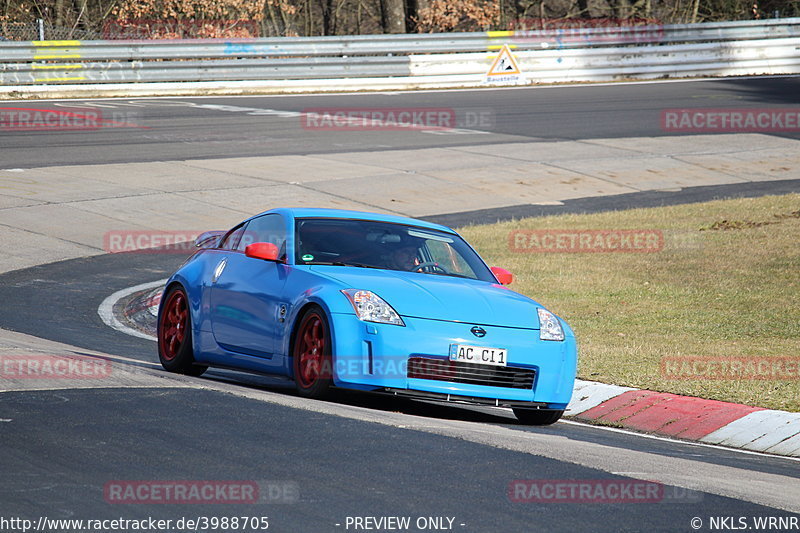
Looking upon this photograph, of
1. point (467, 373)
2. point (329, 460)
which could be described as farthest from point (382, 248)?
point (329, 460)

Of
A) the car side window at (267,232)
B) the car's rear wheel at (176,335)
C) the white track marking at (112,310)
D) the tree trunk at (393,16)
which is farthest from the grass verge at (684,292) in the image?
the tree trunk at (393,16)

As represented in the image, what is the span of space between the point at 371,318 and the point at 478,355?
2.45ft

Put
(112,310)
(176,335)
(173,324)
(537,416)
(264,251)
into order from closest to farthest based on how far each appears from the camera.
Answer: (537,416) → (264,251) → (176,335) → (173,324) → (112,310)

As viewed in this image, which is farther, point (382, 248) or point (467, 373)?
point (382, 248)

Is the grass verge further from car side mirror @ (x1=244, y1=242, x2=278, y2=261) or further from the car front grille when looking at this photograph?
car side mirror @ (x1=244, y1=242, x2=278, y2=261)

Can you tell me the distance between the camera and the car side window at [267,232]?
916cm

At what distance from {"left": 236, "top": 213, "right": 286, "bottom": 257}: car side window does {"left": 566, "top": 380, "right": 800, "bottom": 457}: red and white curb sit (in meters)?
2.59

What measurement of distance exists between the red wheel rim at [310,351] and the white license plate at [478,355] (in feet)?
2.85

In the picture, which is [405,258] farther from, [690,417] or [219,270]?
[690,417]

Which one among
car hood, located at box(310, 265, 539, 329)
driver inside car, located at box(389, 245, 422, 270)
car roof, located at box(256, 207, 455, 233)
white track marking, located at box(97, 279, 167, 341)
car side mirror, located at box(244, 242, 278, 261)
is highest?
car roof, located at box(256, 207, 455, 233)

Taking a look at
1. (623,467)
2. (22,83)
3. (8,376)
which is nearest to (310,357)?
(8,376)

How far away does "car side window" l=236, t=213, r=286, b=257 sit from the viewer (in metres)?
9.16

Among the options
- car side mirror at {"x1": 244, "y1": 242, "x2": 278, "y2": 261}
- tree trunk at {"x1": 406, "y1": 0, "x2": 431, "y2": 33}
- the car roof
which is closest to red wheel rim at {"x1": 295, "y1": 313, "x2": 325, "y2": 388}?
car side mirror at {"x1": 244, "y1": 242, "x2": 278, "y2": 261}

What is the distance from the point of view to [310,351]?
8211 millimetres
